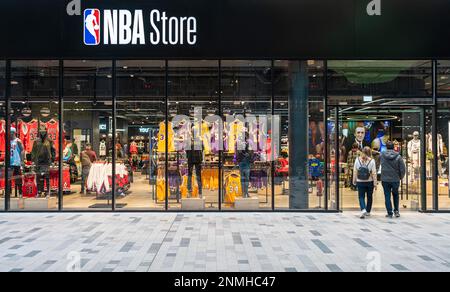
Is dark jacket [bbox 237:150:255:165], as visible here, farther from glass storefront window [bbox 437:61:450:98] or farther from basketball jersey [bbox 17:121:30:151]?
basketball jersey [bbox 17:121:30:151]

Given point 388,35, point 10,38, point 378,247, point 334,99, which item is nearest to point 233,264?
point 378,247

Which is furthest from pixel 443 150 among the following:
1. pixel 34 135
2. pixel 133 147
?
pixel 34 135

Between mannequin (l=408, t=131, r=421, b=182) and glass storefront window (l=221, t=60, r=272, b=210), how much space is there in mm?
3797

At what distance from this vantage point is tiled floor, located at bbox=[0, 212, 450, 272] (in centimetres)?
614

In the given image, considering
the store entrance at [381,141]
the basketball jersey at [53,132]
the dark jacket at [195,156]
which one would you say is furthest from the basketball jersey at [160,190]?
the store entrance at [381,141]

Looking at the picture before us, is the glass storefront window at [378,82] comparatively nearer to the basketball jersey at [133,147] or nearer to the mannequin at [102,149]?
the basketball jersey at [133,147]

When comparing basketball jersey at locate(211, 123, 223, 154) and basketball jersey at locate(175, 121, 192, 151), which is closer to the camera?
basketball jersey at locate(211, 123, 223, 154)

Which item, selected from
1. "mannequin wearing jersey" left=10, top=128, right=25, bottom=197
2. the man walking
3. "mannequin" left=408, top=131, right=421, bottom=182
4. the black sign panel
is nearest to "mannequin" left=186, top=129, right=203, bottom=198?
the black sign panel

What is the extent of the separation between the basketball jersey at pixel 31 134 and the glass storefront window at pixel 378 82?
7.48 m

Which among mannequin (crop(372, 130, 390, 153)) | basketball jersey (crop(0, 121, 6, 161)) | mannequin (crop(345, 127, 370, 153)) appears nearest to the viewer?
basketball jersey (crop(0, 121, 6, 161))

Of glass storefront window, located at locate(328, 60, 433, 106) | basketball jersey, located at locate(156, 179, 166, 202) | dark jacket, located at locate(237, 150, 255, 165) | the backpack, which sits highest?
glass storefront window, located at locate(328, 60, 433, 106)

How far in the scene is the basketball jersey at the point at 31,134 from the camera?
1122 centimetres

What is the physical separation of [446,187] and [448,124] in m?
1.67

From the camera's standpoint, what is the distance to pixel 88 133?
11.3 metres
